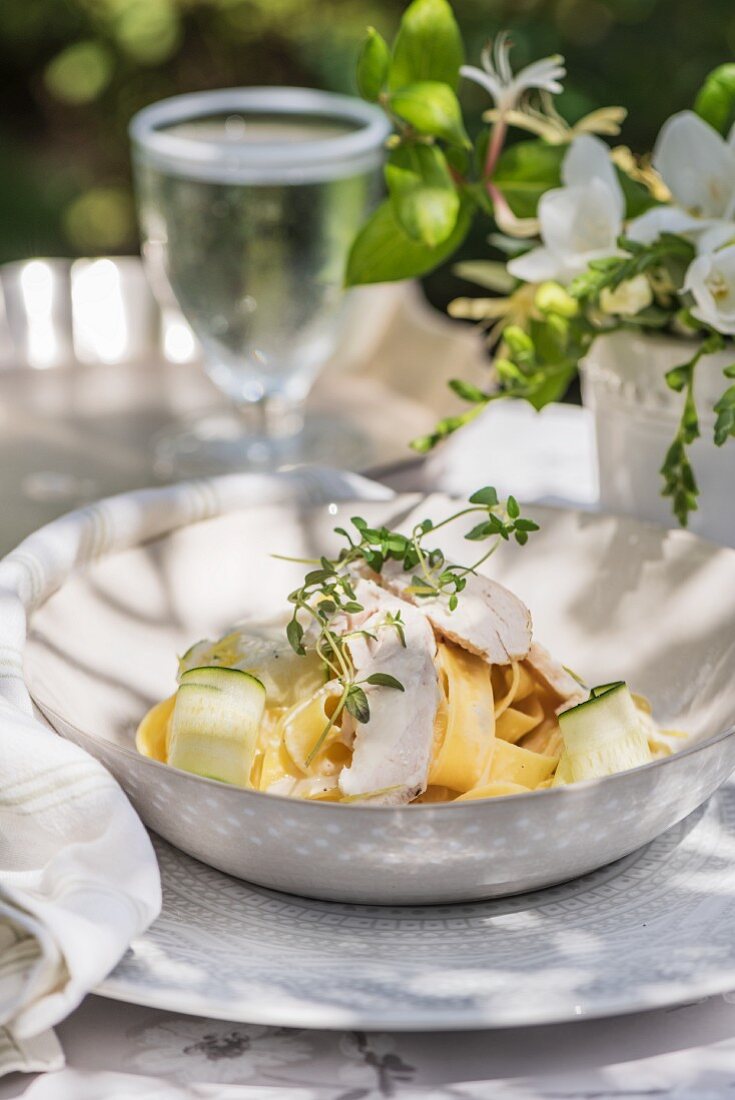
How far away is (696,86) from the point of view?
3.09 m

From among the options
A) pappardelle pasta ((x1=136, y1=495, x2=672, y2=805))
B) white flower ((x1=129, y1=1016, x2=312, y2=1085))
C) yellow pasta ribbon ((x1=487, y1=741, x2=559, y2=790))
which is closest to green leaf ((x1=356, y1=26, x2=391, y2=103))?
pappardelle pasta ((x1=136, y1=495, x2=672, y2=805))

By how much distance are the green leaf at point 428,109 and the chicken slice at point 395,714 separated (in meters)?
0.37

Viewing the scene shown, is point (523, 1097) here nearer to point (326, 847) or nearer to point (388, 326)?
point (326, 847)

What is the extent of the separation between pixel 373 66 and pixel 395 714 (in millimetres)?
470

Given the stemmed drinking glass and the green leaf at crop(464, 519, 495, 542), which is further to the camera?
the stemmed drinking glass

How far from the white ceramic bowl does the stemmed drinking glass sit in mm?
401

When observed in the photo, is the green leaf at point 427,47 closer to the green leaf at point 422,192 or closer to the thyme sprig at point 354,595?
the green leaf at point 422,192

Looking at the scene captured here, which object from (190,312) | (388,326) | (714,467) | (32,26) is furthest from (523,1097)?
(32,26)

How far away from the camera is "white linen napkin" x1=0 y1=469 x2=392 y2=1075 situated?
547mm

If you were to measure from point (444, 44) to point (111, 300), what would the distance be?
73cm

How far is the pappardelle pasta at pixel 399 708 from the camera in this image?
2.13ft

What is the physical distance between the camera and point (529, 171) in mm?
1010

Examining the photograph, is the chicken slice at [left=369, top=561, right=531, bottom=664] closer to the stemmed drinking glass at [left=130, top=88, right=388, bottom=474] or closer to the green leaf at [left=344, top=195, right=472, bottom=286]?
the green leaf at [left=344, top=195, right=472, bottom=286]

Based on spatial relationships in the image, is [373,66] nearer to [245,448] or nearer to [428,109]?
[428,109]
